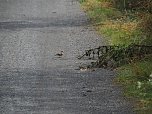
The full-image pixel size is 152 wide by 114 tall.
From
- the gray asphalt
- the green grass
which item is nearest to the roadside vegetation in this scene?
the green grass

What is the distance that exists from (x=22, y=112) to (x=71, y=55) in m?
3.59

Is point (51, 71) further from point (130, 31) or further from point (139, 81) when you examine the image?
point (130, 31)

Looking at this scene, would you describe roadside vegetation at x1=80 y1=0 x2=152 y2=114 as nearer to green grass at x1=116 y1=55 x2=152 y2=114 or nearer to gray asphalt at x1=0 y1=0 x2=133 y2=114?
green grass at x1=116 y1=55 x2=152 y2=114

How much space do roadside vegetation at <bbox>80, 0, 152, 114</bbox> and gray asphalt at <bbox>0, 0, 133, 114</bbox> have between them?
22 centimetres

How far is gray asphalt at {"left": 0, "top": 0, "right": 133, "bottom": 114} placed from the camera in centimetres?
766

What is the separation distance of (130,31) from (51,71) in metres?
3.23

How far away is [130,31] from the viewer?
12250 millimetres

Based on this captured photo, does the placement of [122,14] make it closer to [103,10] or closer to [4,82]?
[103,10]

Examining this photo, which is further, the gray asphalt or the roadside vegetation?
the roadside vegetation

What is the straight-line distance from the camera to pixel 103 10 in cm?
1548

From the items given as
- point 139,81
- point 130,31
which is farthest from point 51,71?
point 130,31

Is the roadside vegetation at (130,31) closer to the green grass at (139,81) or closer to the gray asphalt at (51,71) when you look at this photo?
the green grass at (139,81)

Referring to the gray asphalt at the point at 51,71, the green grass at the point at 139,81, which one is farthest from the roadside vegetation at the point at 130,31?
the gray asphalt at the point at 51,71

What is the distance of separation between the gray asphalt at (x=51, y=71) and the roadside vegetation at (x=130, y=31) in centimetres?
22
